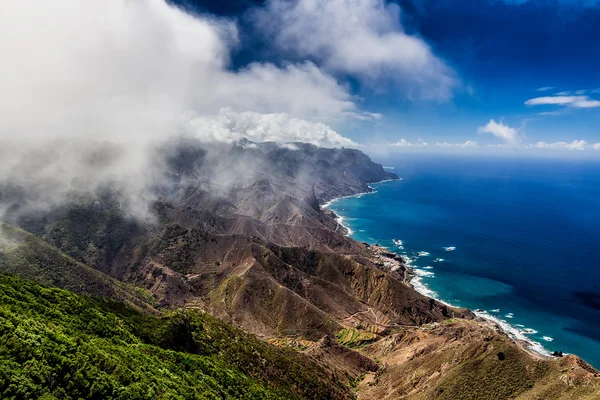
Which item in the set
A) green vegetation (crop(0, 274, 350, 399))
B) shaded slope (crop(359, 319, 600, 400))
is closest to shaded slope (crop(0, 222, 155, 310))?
green vegetation (crop(0, 274, 350, 399))

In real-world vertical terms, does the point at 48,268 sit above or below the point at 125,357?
below

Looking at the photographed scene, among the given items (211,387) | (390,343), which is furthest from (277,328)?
(211,387)

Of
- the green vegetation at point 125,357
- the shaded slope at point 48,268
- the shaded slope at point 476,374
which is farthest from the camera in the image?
the shaded slope at point 48,268

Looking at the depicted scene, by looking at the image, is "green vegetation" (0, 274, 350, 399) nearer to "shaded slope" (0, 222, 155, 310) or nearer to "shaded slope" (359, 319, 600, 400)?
"shaded slope" (359, 319, 600, 400)

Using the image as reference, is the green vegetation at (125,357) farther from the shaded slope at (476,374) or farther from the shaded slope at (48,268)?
the shaded slope at (48,268)

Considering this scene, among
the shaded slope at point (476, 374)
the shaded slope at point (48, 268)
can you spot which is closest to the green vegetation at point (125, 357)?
the shaded slope at point (476, 374)

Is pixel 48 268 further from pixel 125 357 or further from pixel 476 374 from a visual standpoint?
pixel 476 374

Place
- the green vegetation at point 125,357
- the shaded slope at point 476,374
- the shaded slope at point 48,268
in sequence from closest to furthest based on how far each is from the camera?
the green vegetation at point 125,357, the shaded slope at point 476,374, the shaded slope at point 48,268

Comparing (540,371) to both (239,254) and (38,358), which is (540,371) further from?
(239,254)

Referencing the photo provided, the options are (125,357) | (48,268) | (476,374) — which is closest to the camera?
(125,357)

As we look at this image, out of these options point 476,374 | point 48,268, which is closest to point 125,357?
point 476,374
